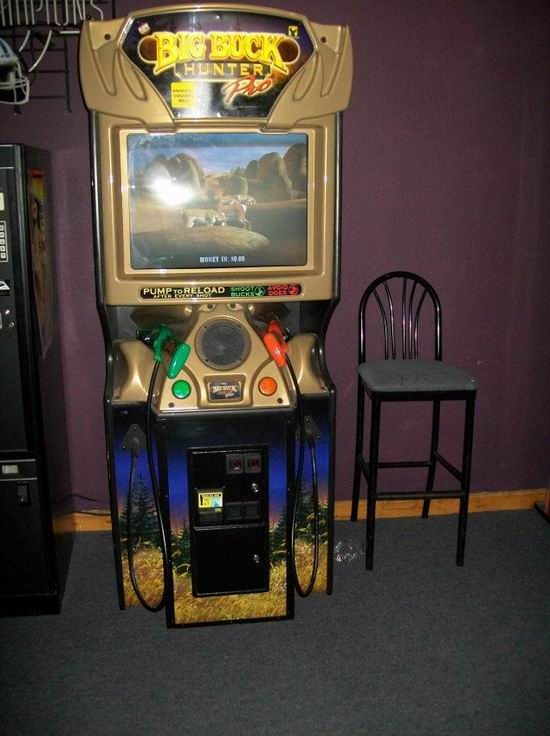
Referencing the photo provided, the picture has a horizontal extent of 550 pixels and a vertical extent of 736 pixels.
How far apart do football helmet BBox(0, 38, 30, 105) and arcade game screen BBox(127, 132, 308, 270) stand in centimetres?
85

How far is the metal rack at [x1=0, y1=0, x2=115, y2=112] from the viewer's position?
7.93 feet

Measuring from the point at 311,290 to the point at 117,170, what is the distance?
0.68 m

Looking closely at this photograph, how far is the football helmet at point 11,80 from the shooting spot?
241 cm

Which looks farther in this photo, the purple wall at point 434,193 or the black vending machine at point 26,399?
the purple wall at point 434,193

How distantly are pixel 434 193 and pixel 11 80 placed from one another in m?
1.71

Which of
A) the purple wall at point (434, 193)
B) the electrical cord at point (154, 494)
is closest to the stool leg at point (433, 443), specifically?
the purple wall at point (434, 193)

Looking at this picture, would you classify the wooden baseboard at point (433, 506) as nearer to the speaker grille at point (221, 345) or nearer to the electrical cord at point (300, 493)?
the electrical cord at point (300, 493)

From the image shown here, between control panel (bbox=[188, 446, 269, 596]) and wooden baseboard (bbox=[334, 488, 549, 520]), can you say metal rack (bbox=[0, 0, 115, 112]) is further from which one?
wooden baseboard (bbox=[334, 488, 549, 520])

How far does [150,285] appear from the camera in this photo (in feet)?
6.49

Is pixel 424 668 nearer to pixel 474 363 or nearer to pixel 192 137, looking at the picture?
pixel 474 363

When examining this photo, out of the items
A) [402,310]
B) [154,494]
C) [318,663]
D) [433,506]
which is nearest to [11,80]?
[154,494]

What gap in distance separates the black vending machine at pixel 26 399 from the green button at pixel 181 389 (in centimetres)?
51

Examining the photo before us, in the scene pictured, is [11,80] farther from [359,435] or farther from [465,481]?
[465,481]

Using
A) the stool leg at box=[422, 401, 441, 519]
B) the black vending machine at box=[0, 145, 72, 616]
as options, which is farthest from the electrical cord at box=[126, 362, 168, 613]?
the stool leg at box=[422, 401, 441, 519]
